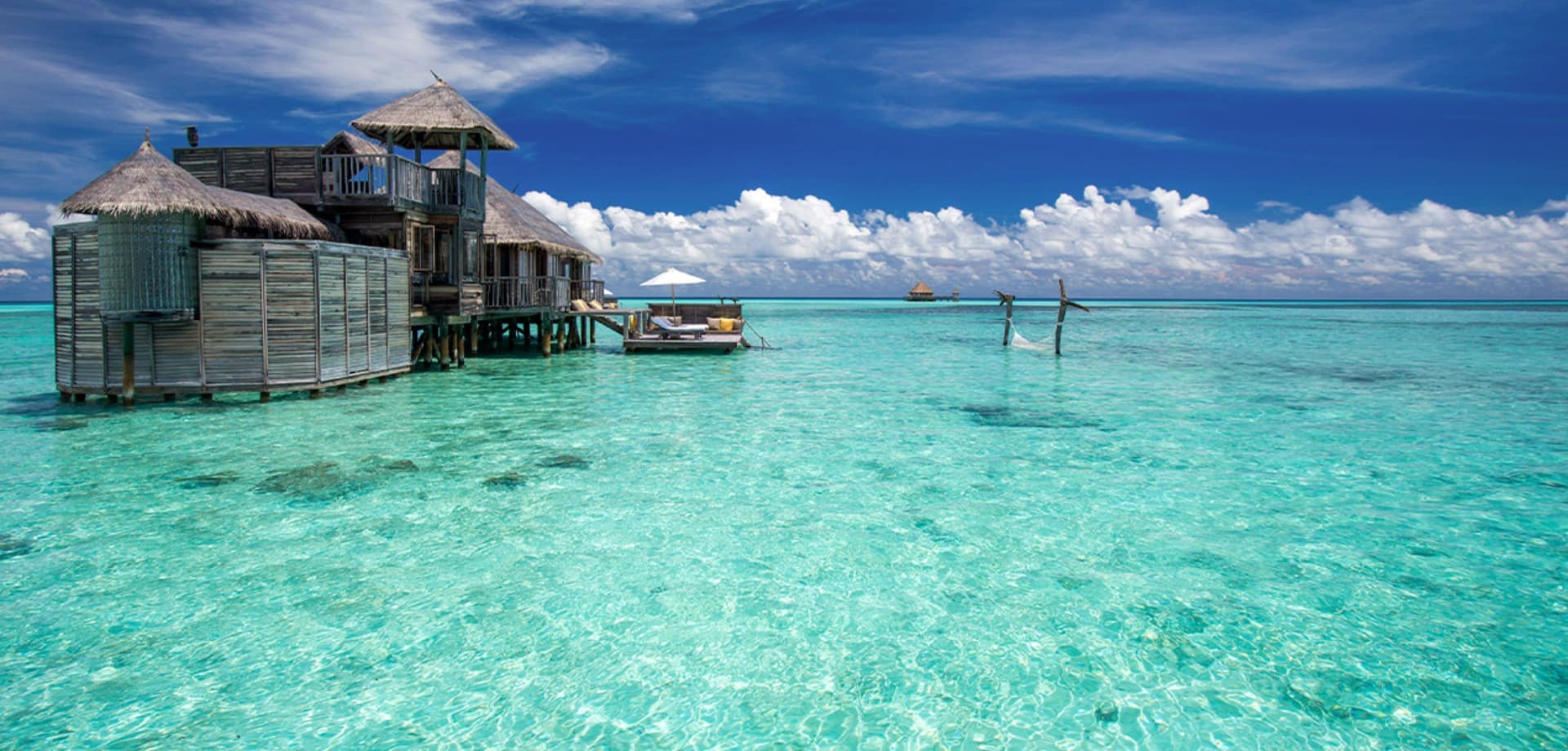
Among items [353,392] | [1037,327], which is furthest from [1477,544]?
[1037,327]

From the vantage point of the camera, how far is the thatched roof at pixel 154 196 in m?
12.1

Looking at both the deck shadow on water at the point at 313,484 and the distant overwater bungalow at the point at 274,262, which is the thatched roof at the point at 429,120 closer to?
the distant overwater bungalow at the point at 274,262

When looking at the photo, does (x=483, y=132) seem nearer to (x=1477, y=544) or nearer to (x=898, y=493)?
(x=898, y=493)

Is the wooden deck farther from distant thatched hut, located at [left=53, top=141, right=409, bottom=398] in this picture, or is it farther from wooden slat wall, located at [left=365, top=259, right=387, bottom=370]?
distant thatched hut, located at [left=53, top=141, right=409, bottom=398]

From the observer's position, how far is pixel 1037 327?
6506cm

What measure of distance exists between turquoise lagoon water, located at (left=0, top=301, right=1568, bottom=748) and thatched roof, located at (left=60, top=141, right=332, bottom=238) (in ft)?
9.90

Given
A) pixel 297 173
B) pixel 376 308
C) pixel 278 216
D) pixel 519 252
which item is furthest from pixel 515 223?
pixel 278 216

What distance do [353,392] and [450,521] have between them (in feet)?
30.3

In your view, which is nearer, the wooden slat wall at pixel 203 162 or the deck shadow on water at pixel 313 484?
the deck shadow on water at pixel 313 484

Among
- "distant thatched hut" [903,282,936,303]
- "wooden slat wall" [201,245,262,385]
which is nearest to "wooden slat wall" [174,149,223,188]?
"wooden slat wall" [201,245,262,385]

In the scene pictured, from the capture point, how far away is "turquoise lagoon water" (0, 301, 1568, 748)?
14.5 ft

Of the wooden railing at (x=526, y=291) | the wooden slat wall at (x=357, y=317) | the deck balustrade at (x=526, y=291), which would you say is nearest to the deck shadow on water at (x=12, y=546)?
the wooden slat wall at (x=357, y=317)

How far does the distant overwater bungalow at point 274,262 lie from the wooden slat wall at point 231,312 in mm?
18

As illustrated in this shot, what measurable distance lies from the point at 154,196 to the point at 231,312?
1.93 metres
